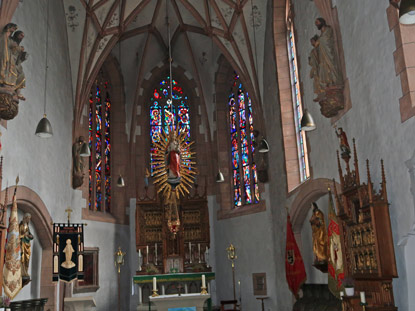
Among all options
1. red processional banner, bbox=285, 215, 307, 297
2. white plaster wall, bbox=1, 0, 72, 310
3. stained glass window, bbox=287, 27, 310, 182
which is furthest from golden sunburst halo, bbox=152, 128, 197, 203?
red processional banner, bbox=285, 215, 307, 297

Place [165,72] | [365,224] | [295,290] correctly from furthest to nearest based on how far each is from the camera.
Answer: [165,72]
[295,290]
[365,224]

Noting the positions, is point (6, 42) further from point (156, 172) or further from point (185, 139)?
point (185, 139)

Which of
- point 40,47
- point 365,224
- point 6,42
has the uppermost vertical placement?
point 40,47

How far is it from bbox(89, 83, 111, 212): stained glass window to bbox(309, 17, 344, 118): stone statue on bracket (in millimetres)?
9784

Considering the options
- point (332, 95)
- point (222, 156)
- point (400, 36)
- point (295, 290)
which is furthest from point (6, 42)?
point (222, 156)

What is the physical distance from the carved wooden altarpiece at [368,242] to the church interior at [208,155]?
0.10ft

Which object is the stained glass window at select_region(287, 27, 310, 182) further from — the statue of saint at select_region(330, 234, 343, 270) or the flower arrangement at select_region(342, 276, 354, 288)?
the flower arrangement at select_region(342, 276, 354, 288)

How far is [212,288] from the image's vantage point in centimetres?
1780

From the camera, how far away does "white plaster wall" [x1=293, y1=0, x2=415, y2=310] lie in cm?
751

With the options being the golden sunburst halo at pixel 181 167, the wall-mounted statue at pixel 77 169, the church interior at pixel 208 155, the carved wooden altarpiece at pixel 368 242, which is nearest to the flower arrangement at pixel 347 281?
the church interior at pixel 208 155

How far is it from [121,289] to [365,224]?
38.2ft

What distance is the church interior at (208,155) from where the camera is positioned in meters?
8.19

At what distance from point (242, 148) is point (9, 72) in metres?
10.2

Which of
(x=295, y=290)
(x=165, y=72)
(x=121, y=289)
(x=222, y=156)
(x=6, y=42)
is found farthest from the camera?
(x=165, y=72)
